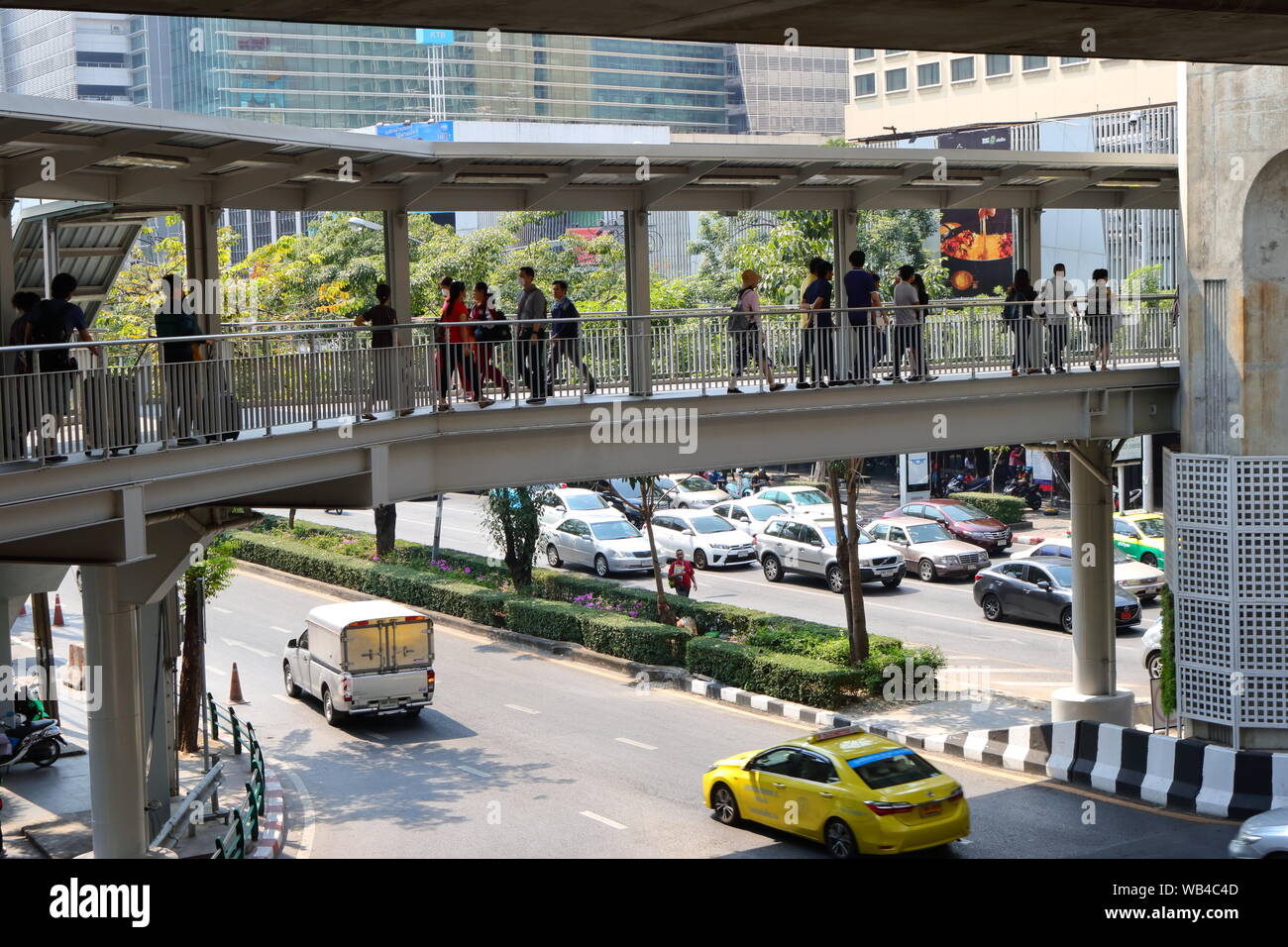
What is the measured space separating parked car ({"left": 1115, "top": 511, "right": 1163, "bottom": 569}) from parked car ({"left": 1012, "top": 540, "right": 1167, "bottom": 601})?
1008mm

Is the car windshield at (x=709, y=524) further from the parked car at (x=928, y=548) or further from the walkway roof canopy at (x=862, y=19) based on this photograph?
the walkway roof canopy at (x=862, y=19)

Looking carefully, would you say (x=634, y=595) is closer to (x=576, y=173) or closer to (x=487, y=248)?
(x=487, y=248)

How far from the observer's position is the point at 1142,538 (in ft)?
110

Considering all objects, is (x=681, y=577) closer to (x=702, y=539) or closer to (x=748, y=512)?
(x=702, y=539)

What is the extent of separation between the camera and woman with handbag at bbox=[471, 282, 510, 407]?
1515 centimetres

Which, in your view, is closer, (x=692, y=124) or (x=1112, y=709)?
(x=1112, y=709)

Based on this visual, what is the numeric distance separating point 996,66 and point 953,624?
51.0m

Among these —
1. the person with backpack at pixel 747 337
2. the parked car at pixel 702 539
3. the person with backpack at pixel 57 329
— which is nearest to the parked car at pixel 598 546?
the parked car at pixel 702 539

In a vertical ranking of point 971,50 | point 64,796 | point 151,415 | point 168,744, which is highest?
point 971,50

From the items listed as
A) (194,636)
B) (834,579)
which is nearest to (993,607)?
(834,579)

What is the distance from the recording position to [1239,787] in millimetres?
16688
